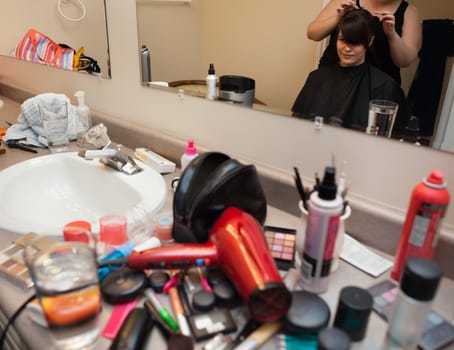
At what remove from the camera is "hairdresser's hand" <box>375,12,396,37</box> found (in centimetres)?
69

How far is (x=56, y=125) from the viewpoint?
1.09m

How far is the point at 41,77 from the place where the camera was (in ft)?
5.12

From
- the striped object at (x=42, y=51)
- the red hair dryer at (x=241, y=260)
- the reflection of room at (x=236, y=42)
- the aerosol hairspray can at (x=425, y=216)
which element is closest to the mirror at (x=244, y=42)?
the reflection of room at (x=236, y=42)

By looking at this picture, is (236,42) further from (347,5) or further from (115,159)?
(115,159)

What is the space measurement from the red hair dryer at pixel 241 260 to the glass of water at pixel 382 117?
32 cm

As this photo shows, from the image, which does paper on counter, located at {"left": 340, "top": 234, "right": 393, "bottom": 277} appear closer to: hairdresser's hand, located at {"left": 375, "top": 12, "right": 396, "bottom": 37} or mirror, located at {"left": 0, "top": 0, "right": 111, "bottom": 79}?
hairdresser's hand, located at {"left": 375, "top": 12, "right": 396, "bottom": 37}

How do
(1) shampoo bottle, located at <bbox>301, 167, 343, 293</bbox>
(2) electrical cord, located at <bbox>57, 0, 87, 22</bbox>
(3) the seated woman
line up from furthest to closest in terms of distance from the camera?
(2) electrical cord, located at <bbox>57, 0, 87, 22</bbox> < (3) the seated woman < (1) shampoo bottle, located at <bbox>301, 167, 343, 293</bbox>

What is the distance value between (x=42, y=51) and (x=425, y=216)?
5.27ft

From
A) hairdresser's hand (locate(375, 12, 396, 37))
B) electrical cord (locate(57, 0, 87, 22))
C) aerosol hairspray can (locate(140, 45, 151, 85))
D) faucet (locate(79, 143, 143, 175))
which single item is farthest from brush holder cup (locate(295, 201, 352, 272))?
electrical cord (locate(57, 0, 87, 22))

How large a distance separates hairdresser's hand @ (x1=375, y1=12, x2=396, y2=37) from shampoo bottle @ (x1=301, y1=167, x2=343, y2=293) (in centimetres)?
38

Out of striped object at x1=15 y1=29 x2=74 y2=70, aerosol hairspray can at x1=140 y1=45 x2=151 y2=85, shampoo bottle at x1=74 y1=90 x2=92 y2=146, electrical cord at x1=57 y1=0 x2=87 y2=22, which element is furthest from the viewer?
striped object at x1=15 y1=29 x2=74 y2=70

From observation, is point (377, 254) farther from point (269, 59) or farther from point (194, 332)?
point (269, 59)

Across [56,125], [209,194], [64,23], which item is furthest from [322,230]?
[64,23]

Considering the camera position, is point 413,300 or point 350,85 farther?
point 350,85
